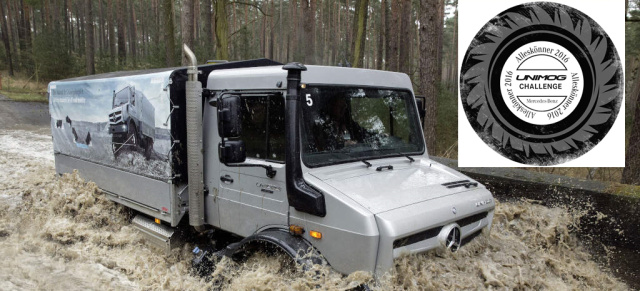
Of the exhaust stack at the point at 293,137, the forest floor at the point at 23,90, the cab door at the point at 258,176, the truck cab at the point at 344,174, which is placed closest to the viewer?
the truck cab at the point at 344,174

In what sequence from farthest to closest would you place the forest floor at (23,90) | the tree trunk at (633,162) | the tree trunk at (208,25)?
the forest floor at (23,90)
the tree trunk at (208,25)
the tree trunk at (633,162)

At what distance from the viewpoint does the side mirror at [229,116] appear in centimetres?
388

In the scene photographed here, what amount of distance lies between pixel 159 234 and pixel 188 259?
20.7 inches

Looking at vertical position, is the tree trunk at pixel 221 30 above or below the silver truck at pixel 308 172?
above

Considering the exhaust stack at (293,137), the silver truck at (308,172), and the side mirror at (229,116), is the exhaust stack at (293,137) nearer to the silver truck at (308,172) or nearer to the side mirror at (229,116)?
the silver truck at (308,172)

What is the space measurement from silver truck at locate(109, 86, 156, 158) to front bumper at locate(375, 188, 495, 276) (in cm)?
324

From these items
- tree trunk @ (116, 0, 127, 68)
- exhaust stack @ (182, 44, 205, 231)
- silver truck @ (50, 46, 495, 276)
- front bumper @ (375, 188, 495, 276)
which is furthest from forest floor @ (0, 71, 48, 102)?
front bumper @ (375, 188, 495, 276)

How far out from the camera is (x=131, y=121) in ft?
18.7

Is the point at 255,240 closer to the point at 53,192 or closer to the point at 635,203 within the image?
the point at 635,203

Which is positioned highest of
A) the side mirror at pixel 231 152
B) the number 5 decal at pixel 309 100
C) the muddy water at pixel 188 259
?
the number 5 decal at pixel 309 100

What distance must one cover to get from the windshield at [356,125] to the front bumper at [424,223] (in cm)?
91

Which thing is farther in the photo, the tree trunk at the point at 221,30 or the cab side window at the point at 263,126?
the tree trunk at the point at 221,30

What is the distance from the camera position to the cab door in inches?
160

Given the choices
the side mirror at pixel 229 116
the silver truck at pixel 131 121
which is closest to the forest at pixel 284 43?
the side mirror at pixel 229 116
